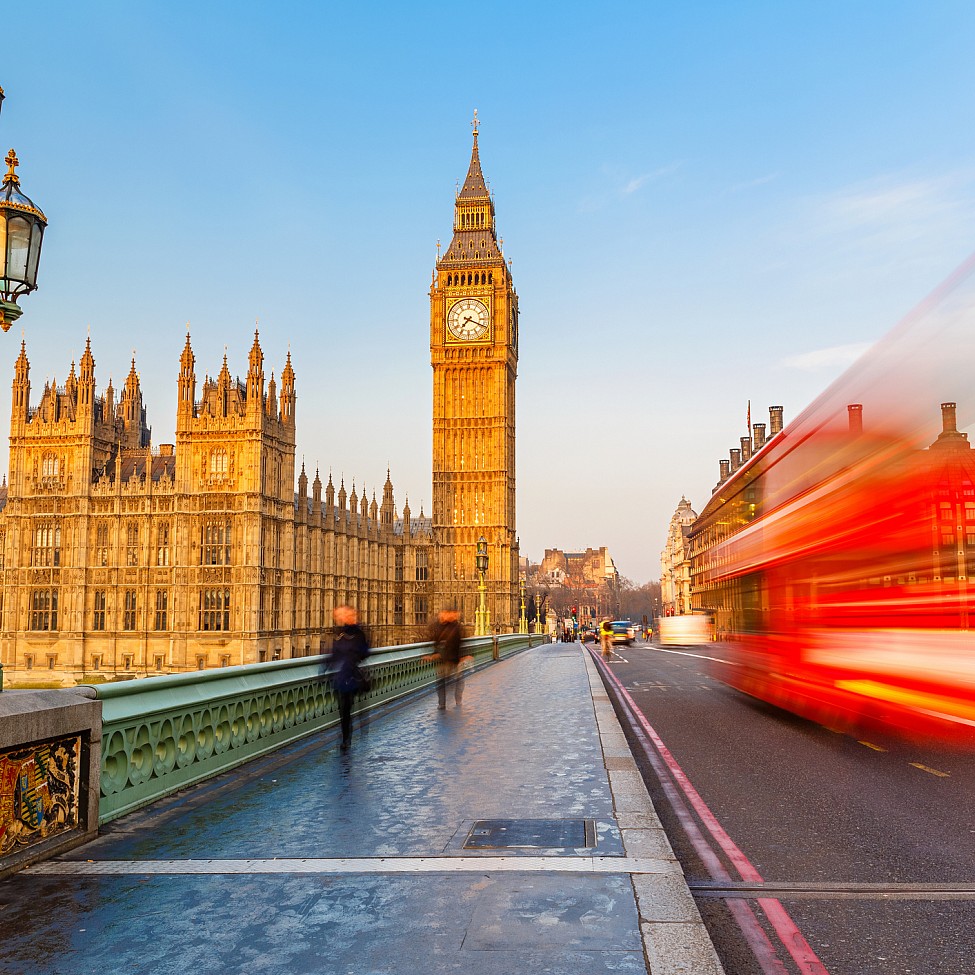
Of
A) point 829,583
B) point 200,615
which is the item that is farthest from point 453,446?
point 829,583

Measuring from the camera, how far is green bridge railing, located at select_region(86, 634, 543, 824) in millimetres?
7727

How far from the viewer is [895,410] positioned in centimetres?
1159

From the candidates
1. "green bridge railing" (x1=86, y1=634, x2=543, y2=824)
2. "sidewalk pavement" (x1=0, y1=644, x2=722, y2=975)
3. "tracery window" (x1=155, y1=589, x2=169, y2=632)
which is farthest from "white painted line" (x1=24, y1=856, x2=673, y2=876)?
"tracery window" (x1=155, y1=589, x2=169, y2=632)

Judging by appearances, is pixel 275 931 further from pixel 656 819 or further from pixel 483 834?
pixel 656 819

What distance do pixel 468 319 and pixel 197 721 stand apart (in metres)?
94.9

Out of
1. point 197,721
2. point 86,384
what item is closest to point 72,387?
point 86,384

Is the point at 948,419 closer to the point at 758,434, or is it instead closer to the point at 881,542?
the point at 881,542

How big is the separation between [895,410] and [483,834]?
7.73 metres

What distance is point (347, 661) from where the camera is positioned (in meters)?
12.1

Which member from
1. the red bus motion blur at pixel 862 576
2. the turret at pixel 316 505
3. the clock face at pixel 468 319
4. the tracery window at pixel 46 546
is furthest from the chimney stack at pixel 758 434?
the red bus motion blur at pixel 862 576

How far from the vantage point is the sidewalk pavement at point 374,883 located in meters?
4.60

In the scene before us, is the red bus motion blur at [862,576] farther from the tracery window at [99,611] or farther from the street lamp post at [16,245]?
the tracery window at [99,611]

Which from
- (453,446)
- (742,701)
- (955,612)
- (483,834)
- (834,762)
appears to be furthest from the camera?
(453,446)

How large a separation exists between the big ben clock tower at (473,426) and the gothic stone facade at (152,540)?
30177 mm
